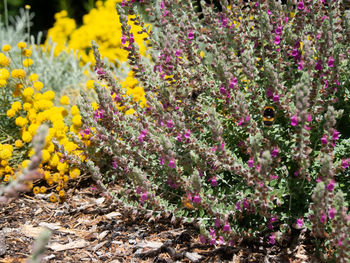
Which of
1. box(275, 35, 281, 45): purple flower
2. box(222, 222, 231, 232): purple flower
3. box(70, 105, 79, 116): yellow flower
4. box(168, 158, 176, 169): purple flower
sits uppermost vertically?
box(275, 35, 281, 45): purple flower

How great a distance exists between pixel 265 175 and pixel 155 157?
112 cm

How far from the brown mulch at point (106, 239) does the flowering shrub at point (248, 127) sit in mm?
129

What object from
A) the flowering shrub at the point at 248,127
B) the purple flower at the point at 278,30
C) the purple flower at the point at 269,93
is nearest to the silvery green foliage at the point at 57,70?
the flowering shrub at the point at 248,127

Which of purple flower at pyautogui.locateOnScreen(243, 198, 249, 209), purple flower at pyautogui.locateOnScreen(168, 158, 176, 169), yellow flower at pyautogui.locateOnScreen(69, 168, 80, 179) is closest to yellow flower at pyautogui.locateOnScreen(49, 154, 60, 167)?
yellow flower at pyautogui.locateOnScreen(69, 168, 80, 179)

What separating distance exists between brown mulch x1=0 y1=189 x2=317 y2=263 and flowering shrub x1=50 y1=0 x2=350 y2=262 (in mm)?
129

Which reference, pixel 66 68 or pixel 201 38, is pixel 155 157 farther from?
pixel 66 68

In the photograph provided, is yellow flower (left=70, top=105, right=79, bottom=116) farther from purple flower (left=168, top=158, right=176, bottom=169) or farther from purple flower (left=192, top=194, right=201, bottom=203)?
purple flower (left=192, top=194, right=201, bottom=203)

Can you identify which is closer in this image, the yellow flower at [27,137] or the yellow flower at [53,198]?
the yellow flower at [53,198]

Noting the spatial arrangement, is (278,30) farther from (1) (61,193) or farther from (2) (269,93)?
(1) (61,193)

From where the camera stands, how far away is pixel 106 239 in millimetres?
2543

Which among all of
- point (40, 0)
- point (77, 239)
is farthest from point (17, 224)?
point (40, 0)

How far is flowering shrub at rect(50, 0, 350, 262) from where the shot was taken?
1846 millimetres

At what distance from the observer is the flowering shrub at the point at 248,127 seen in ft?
6.06

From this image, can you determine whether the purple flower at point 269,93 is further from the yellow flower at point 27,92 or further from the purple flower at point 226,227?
the yellow flower at point 27,92
